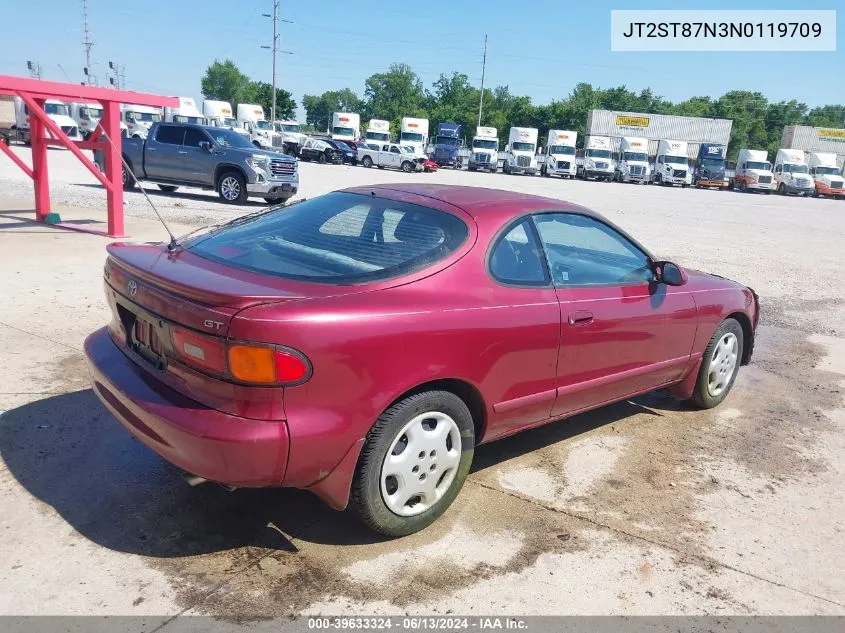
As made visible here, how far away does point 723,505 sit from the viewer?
359 cm

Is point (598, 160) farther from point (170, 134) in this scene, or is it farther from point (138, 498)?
point (138, 498)

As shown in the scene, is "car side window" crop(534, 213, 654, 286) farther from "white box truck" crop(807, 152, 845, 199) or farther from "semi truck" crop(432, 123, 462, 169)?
"white box truck" crop(807, 152, 845, 199)

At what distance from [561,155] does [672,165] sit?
745cm

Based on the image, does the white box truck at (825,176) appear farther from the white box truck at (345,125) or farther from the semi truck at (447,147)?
the white box truck at (345,125)

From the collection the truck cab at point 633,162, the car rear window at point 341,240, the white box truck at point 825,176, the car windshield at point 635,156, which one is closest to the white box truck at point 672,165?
the truck cab at point 633,162

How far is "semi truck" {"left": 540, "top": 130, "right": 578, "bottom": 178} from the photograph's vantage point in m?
47.0

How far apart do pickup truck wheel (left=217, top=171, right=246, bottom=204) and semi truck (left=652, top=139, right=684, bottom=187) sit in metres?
37.7

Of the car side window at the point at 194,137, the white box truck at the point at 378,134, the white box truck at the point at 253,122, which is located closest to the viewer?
the car side window at the point at 194,137

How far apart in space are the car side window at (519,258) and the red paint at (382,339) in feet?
0.21

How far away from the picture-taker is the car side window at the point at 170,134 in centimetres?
1611

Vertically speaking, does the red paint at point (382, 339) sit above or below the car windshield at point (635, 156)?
below

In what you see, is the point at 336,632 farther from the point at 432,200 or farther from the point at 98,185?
the point at 98,185

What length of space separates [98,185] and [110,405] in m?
17.7

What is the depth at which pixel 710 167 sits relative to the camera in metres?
47.8
